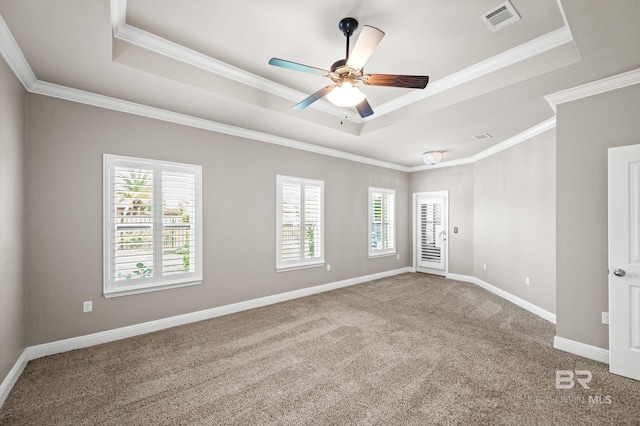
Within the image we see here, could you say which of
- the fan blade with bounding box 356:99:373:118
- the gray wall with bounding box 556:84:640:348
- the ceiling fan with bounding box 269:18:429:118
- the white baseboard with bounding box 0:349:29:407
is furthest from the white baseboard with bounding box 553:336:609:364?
the white baseboard with bounding box 0:349:29:407

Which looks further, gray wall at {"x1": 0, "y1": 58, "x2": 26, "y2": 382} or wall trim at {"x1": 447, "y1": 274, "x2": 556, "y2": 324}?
wall trim at {"x1": 447, "y1": 274, "x2": 556, "y2": 324}

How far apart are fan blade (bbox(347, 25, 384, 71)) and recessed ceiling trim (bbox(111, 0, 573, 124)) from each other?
1544mm

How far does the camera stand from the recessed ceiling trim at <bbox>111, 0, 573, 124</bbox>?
2.51m

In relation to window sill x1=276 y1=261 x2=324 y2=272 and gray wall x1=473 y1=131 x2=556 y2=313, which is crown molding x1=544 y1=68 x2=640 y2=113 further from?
window sill x1=276 y1=261 x2=324 y2=272

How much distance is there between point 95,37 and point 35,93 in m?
1.37

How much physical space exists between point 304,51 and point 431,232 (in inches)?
222

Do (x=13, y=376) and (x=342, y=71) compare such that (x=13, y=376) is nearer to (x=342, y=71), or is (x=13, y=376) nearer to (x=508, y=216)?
(x=342, y=71)

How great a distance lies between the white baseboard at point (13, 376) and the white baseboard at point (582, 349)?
511 centimetres

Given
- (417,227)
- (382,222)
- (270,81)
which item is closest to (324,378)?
(270,81)

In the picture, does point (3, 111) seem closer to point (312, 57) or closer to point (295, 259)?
point (312, 57)

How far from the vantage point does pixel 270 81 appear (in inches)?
137

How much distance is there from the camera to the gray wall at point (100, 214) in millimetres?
2973

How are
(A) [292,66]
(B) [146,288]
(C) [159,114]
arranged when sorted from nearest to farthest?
(A) [292,66] → (B) [146,288] → (C) [159,114]

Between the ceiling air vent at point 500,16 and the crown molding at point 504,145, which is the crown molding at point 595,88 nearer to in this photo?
the crown molding at point 504,145
